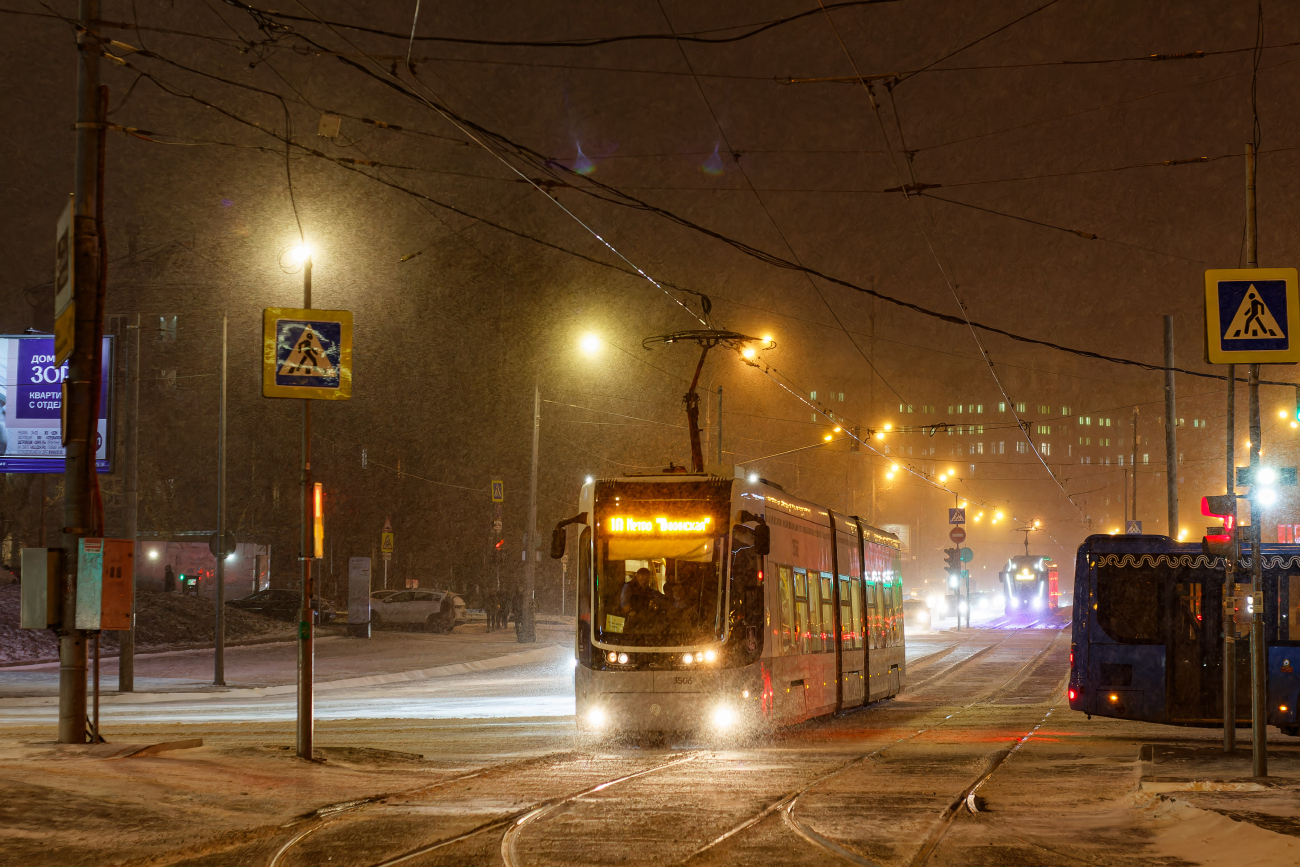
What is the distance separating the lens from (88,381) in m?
13.1

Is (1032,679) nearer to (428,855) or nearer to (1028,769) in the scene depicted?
(1028,769)

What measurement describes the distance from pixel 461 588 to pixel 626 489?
56527 millimetres

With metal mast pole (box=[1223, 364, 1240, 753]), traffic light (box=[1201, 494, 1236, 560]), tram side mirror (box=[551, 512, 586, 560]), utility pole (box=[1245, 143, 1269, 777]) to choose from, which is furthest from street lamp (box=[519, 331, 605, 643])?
utility pole (box=[1245, 143, 1269, 777])

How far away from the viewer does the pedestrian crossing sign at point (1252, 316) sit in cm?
1169

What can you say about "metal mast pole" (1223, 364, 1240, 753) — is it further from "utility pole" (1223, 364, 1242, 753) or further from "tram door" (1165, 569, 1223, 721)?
"tram door" (1165, 569, 1223, 721)

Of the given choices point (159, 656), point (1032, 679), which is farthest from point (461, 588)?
point (1032, 679)

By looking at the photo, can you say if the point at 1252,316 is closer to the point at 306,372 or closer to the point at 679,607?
the point at 679,607

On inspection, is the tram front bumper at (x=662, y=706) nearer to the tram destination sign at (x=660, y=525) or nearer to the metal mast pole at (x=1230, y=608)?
the tram destination sign at (x=660, y=525)

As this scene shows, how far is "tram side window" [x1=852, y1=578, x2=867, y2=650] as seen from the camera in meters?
20.5

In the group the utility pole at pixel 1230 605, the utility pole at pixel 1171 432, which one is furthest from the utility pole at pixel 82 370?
the utility pole at pixel 1171 432

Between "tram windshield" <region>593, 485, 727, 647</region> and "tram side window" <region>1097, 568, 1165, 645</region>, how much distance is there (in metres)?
6.21

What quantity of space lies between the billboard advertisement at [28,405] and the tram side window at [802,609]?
16.3 m

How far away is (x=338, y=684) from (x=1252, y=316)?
67.3 feet

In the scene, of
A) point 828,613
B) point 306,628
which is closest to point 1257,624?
point 828,613
